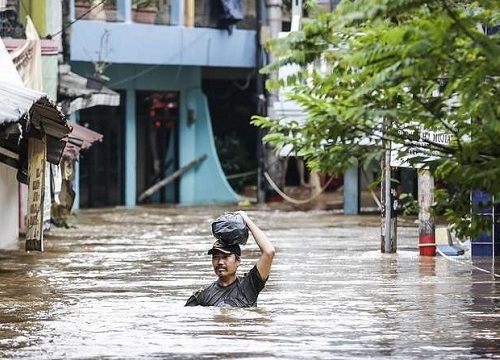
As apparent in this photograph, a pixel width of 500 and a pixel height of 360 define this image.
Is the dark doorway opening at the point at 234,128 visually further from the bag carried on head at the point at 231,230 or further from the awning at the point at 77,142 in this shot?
the bag carried on head at the point at 231,230

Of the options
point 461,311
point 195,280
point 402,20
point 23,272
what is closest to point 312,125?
point 402,20

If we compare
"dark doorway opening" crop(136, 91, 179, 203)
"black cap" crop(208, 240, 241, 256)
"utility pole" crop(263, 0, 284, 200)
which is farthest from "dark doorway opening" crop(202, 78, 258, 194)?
"black cap" crop(208, 240, 241, 256)

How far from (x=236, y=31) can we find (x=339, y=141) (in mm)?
30631

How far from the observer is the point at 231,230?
554 inches

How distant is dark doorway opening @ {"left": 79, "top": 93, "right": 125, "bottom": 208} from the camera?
40781mm

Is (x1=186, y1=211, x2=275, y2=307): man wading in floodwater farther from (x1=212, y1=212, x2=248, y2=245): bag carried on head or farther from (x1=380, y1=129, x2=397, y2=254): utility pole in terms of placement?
(x1=380, y1=129, x2=397, y2=254): utility pole

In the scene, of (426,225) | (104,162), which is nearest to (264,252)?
(426,225)

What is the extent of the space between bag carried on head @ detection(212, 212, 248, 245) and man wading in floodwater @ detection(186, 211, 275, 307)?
0.16ft

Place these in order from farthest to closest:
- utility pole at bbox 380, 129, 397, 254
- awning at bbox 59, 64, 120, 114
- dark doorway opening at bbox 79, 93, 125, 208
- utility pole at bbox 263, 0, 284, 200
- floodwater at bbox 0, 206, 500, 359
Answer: utility pole at bbox 263, 0, 284, 200 → dark doorway opening at bbox 79, 93, 125, 208 → awning at bbox 59, 64, 120, 114 → utility pole at bbox 380, 129, 397, 254 → floodwater at bbox 0, 206, 500, 359

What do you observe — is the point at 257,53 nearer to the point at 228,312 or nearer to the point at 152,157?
the point at 152,157

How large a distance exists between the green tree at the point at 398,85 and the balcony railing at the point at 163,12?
2470 cm

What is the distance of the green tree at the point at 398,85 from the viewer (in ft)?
35.6

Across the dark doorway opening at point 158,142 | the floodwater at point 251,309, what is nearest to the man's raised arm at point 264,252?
the floodwater at point 251,309

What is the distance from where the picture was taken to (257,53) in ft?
138
